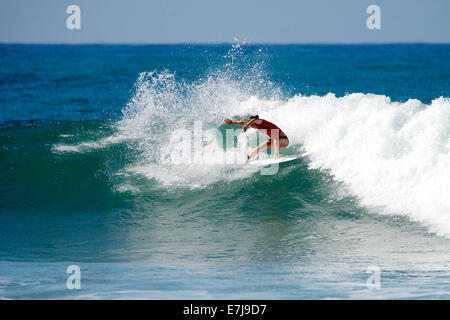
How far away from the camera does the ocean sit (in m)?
6.66

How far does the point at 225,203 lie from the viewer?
10273mm

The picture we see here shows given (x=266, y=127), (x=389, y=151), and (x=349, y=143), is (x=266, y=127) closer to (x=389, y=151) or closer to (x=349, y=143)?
(x=349, y=143)

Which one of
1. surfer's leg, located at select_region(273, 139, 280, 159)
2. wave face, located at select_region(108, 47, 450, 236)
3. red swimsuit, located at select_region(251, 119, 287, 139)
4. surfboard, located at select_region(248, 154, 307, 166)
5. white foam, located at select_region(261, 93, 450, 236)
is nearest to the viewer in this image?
white foam, located at select_region(261, 93, 450, 236)

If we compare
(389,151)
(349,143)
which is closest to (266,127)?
(349,143)

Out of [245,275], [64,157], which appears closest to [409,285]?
[245,275]

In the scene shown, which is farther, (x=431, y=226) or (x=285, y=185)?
(x=285, y=185)

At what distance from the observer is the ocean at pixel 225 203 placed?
6656 millimetres

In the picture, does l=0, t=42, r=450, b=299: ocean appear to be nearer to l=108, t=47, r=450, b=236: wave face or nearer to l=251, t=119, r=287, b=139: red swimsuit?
l=108, t=47, r=450, b=236: wave face

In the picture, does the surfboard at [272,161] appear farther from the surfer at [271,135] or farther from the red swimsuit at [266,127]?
the red swimsuit at [266,127]

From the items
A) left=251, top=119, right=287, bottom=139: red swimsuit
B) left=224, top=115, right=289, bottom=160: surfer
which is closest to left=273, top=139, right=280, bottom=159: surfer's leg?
left=224, top=115, right=289, bottom=160: surfer

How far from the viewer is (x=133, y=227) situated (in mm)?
9453

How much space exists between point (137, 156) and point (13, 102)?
46.8 feet

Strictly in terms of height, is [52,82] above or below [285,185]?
above
